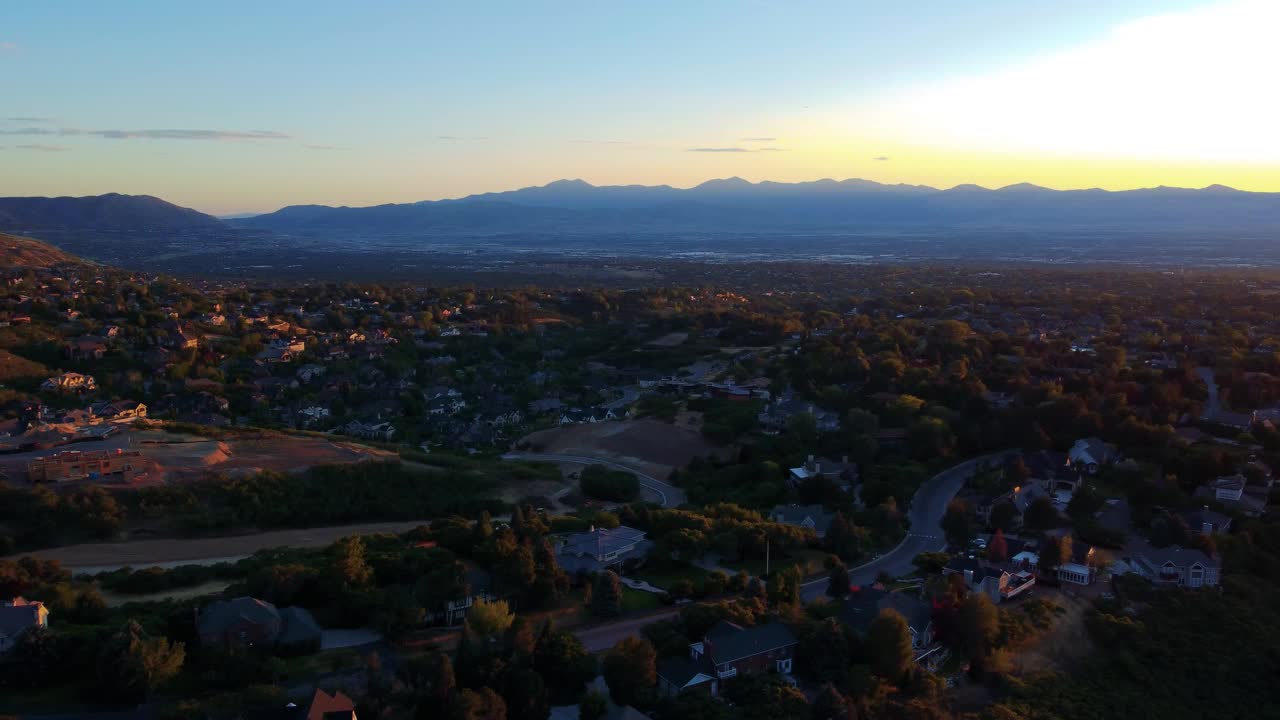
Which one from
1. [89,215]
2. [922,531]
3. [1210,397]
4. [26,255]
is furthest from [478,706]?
[89,215]

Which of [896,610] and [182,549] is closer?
[896,610]

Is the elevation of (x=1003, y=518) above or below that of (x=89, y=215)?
below

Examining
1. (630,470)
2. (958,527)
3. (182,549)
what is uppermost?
(958,527)

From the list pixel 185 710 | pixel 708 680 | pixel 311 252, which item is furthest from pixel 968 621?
pixel 311 252

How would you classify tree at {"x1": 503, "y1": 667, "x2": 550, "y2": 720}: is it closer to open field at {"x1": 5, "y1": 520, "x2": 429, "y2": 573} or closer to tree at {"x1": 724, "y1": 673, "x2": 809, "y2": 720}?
tree at {"x1": 724, "y1": 673, "x2": 809, "y2": 720}

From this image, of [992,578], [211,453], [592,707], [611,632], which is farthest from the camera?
[211,453]

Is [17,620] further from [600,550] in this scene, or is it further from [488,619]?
[600,550]

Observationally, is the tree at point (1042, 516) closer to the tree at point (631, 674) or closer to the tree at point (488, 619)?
the tree at point (631, 674)

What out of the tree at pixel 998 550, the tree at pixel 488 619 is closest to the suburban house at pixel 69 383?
the tree at pixel 488 619
